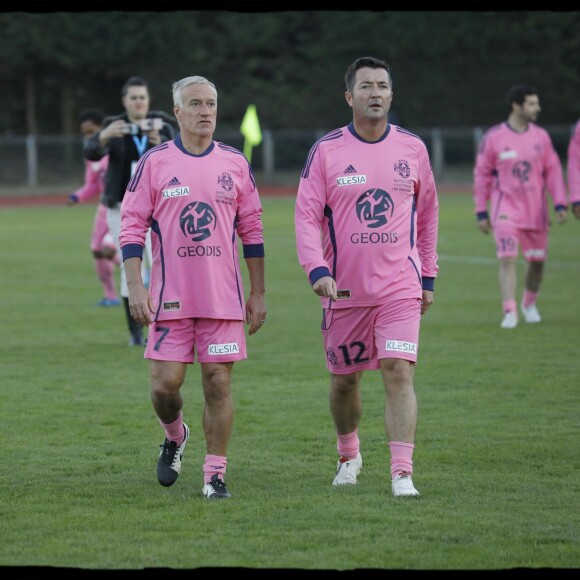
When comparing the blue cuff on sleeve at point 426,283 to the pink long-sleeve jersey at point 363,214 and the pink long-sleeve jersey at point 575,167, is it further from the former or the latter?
the pink long-sleeve jersey at point 575,167

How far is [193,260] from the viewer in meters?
7.02

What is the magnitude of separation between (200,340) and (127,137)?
547 centimetres

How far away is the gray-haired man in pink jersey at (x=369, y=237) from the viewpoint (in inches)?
280

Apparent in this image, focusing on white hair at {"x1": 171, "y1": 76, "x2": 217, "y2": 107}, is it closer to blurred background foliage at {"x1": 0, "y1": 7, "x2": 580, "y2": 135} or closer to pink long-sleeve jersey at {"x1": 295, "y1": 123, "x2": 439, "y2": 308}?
pink long-sleeve jersey at {"x1": 295, "y1": 123, "x2": 439, "y2": 308}

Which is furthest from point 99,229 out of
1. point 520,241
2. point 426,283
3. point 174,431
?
point 426,283

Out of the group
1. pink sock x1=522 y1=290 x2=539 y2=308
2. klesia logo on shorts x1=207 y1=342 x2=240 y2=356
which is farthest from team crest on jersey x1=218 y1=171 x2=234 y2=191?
pink sock x1=522 y1=290 x2=539 y2=308

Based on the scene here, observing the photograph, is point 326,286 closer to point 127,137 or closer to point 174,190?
point 174,190

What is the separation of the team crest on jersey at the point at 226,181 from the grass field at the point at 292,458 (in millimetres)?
1610

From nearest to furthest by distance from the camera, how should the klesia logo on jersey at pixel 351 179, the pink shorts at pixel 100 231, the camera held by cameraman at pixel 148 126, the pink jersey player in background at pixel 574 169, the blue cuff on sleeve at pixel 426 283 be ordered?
the klesia logo on jersey at pixel 351 179 < the blue cuff on sleeve at pixel 426 283 < the camera held by cameraman at pixel 148 126 < the pink jersey player in background at pixel 574 169 < the pink shorts at pixel 100 231

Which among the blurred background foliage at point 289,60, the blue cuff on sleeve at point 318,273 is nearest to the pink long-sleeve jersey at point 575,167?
the blue cuff on sleeve at point 318,273

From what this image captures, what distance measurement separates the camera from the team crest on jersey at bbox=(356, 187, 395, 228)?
7180mm

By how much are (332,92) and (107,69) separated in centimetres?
944

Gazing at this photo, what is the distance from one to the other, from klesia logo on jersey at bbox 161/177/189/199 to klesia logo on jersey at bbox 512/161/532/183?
7.85 metres

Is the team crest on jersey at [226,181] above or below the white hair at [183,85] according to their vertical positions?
below
